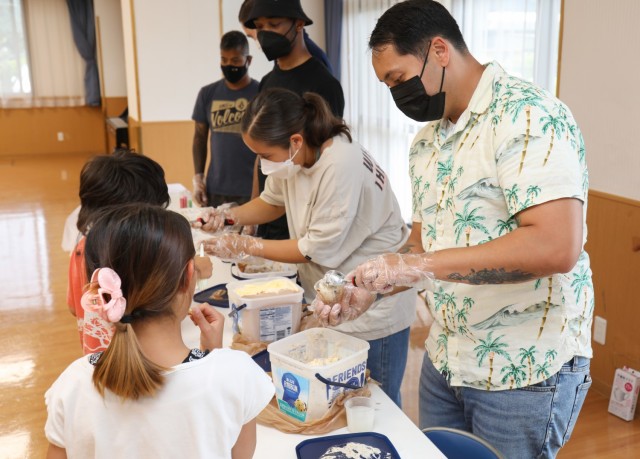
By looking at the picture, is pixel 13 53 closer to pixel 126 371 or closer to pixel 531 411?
pixel 126 371

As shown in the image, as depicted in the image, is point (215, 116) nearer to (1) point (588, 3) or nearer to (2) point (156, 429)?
(1) point (588, 3)

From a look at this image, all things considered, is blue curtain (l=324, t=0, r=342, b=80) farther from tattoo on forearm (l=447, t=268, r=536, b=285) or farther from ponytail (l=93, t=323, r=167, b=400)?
ponytail (l=93, t=323, r=167, b=400)

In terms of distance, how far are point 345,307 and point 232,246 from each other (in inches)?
28.5

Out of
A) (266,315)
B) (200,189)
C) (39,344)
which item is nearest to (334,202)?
(266,315)

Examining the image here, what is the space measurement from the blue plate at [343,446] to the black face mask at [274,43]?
1824 mm

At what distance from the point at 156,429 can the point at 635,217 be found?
8.06 feet

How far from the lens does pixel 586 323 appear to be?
1307 mm

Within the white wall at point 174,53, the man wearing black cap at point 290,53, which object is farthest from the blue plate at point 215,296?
the white wall at point 174,53

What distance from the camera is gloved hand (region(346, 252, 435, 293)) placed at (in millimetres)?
1294

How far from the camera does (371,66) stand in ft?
19.6

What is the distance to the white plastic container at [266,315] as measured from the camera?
175cm

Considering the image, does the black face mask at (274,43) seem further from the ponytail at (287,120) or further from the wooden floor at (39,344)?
the wooden floor at (39,344)

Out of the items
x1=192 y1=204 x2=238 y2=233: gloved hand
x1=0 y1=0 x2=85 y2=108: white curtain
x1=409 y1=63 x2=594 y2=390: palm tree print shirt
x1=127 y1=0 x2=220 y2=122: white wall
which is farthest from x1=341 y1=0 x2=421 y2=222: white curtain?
x1=0 y1=0 x2=85 y2=108: white curtain

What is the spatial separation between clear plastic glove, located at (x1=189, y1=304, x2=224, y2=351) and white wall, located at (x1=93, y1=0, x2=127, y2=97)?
922 centimetres
